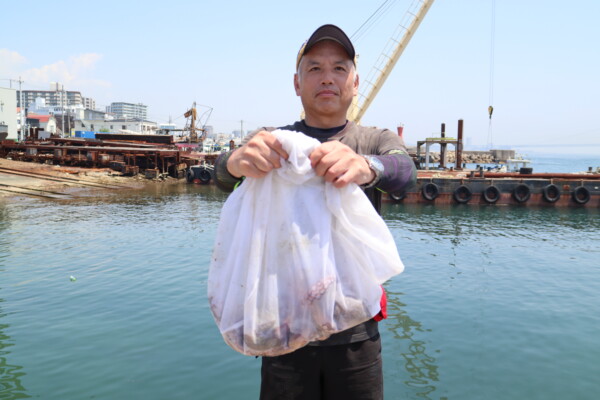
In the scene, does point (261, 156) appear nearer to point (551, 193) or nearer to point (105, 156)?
point (551, 193)

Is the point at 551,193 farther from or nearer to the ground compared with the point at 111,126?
nearer to the ground

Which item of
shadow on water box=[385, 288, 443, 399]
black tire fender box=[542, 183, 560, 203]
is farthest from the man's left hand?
black tire fender box=[542, 183, 560, 203]

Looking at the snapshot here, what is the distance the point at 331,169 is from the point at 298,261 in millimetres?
371

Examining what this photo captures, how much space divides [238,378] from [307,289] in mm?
5468

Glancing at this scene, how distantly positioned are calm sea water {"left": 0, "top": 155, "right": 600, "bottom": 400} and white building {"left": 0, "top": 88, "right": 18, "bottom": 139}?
55397mm

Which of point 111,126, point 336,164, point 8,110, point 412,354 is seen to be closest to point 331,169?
point 336,164

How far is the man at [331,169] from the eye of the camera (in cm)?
178

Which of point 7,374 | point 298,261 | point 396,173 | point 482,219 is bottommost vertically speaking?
point 7,374

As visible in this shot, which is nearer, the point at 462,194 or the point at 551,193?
the point at 551,193

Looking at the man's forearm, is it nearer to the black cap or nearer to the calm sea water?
the black cap

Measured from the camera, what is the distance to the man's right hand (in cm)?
178

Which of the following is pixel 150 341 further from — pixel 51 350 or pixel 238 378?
pixel 238 378

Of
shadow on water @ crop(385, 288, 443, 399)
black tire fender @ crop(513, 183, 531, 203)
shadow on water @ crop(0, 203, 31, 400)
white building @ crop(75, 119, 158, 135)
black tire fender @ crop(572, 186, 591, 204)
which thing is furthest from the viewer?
white building @ crop(75, 119, 158, 135)

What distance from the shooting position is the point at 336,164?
173 cm
